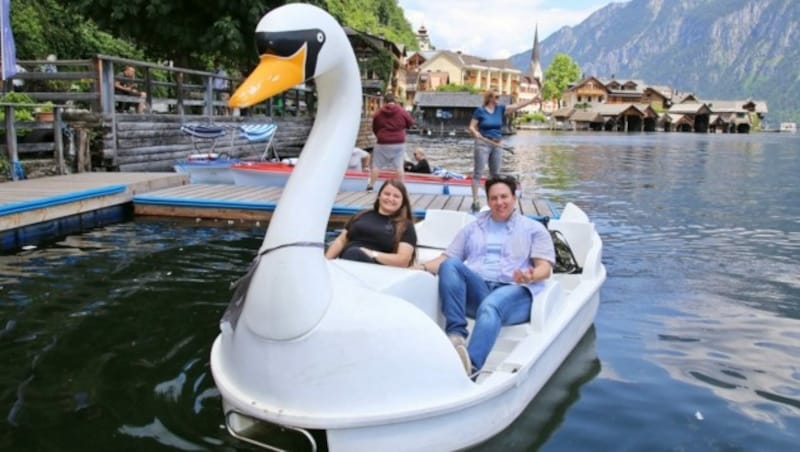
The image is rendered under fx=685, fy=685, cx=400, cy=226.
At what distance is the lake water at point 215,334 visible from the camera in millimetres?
4047

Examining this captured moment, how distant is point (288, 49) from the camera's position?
3221 millimetres

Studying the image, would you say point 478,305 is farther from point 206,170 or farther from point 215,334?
point 206,170

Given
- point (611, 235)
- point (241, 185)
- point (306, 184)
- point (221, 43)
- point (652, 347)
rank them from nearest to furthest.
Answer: point (306, 184)
point (652, 347)
point (611, 235)
point (241, 185)
point (221, 43)

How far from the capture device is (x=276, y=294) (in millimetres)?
3266

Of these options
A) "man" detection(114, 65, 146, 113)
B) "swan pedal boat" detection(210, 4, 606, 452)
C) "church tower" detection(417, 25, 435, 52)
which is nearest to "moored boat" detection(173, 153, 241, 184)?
"man" detection(114, 65, 146, 113)

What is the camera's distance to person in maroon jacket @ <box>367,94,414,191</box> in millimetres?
10883

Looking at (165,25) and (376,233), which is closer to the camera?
(376,233)

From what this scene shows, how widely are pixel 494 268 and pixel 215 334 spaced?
244cm

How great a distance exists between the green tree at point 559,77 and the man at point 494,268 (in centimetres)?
12454

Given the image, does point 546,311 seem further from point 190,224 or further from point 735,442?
point 190,224

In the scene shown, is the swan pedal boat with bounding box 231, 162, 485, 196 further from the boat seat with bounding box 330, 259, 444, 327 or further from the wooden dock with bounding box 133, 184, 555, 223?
the boat seat with bounding box 330, 259, 444, 327

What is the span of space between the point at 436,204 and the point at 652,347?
19.6 feet

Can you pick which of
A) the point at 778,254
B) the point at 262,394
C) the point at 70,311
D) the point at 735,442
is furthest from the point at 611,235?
the point at 262,394

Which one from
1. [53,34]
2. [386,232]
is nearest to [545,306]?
[386,232]
